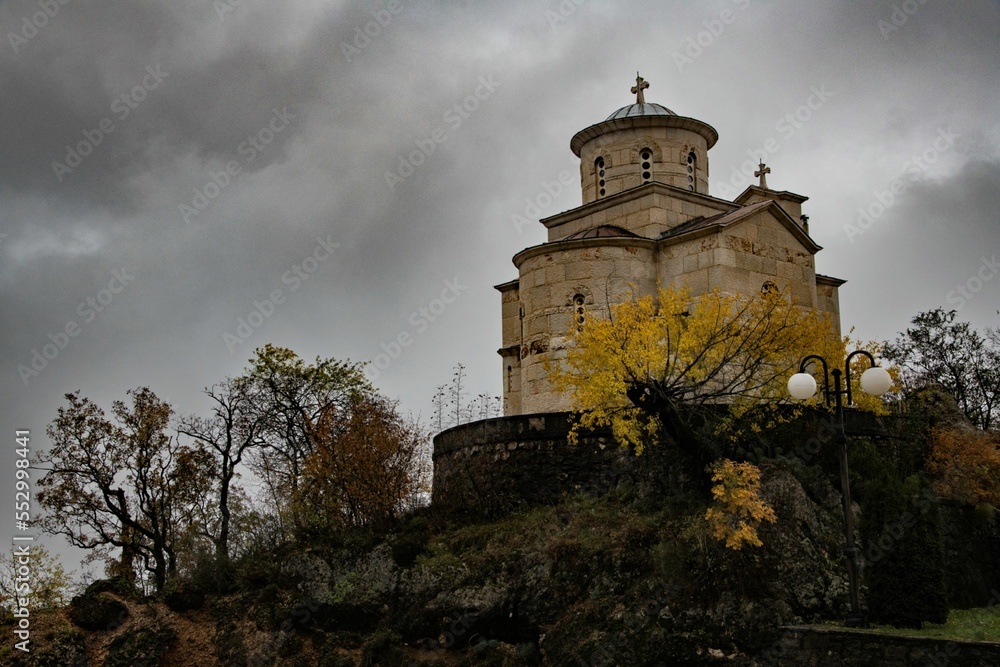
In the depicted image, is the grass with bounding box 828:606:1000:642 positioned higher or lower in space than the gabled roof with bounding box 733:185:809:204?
lower

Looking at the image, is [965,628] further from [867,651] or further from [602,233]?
[602,233]

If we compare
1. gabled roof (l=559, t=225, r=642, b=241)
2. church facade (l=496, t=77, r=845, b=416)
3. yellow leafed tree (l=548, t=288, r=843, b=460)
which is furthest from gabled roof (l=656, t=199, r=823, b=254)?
yellow leafed tree (l=548, t=288, r=843, b=460)

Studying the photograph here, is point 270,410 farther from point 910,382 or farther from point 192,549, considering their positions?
point 910,382

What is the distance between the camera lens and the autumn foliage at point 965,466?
68.3 ft

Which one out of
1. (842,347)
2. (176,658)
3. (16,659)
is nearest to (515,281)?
(842,347)

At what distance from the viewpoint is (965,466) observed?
2161 cm

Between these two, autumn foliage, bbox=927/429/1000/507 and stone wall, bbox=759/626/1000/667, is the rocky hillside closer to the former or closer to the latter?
stone wall, bbox=759/626/1000/667

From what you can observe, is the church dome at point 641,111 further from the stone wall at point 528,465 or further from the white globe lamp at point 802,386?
the white globe lamp at point 802,386

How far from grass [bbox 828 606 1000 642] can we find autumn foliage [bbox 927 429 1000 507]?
2711 millimetres

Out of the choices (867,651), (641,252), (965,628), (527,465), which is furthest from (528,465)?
(965,628)

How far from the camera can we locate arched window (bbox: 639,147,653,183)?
2984cm

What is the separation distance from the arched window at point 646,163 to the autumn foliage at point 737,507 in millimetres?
13309

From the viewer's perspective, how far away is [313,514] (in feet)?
Answer: 80.4

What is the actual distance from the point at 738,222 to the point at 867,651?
42.9ft
